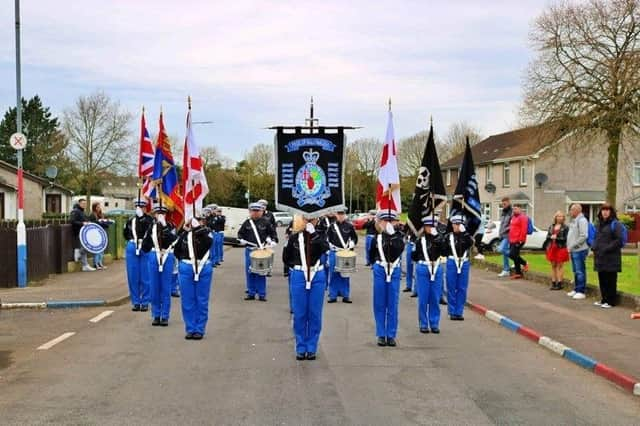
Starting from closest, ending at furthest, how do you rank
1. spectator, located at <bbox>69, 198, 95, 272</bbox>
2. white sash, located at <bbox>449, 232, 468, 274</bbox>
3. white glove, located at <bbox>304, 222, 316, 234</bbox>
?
white glove, located at <bbox>304, 222, 316, 234</bbox> < white sash, located at <bbox>449, 232, 468, 274</bbox> < spectator, located at <bbox>69, 198, 95, 272</bbox>

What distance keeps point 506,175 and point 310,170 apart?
4644 centimetres

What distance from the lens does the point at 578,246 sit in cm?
1523

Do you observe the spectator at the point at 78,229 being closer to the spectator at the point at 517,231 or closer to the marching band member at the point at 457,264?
the spectator at the point at 517,231

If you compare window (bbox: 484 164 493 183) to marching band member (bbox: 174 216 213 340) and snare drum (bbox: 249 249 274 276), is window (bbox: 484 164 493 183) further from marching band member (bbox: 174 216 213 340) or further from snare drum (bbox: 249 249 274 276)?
marching band member (bbox: 174 216 213 340)

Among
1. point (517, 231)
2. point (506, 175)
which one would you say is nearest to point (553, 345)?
point (517, 231)

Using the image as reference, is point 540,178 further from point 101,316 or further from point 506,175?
point 101,316

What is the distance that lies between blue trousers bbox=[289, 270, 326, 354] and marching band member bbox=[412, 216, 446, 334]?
2.54m

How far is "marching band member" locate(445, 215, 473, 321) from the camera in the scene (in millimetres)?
12641

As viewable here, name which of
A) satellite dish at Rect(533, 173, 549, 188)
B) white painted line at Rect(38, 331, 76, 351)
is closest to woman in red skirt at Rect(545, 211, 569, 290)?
white painted line at Rect(38, 331, 76, 351)

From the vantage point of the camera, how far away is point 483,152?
61656mm

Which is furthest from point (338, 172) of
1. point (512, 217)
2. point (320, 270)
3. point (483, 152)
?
point (483, 152)

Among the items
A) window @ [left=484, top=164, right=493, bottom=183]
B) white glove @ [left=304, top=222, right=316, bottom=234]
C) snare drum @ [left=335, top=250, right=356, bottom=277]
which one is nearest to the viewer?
white glove @ [left=304, top=222, right=316, bottom=234]

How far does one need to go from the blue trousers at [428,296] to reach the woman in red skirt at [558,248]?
5904 mm

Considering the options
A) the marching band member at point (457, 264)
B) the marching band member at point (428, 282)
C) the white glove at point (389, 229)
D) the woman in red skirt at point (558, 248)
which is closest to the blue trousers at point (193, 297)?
the white glove at point (389, 229)
